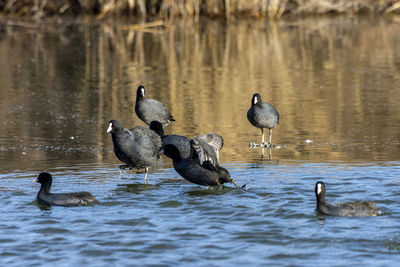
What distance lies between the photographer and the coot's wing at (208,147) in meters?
9.95

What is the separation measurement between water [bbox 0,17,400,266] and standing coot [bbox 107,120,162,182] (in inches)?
9.6

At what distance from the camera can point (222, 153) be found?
40.2 feet

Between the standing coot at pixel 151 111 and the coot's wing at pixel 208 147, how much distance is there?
3111mm

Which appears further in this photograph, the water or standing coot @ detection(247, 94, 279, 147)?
standing coot @ detection(247, 94, 279, 147)

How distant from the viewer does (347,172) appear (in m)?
10.6

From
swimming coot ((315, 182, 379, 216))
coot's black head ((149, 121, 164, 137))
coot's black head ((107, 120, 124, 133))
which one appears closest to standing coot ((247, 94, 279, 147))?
coot's black head ((149, 121, 164, 137))

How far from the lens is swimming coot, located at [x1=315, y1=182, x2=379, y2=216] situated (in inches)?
328

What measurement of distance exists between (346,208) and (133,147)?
3448mm

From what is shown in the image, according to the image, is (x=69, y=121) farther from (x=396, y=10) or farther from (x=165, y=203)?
(x=396, y=10)

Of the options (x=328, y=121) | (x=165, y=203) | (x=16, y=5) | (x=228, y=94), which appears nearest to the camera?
(x=165, y=203)

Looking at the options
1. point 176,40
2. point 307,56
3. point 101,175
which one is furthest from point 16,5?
point 101,175

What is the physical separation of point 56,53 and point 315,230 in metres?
18.3

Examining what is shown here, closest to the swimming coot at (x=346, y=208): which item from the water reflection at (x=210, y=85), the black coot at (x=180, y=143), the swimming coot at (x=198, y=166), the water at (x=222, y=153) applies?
the water at (x=222, y=153)

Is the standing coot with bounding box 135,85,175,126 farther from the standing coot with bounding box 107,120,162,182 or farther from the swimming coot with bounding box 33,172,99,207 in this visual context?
the swimming coot with bounding box 33,172,99,207
